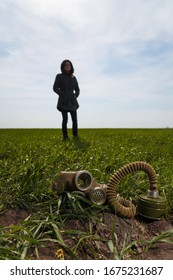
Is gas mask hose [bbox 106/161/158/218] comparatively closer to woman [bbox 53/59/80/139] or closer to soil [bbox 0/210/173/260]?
soil [bbox 0/210/173/260]

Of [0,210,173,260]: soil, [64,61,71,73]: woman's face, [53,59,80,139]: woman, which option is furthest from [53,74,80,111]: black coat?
[0,210,173,260]: soil

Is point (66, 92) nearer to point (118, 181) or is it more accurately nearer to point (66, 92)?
point (66, 92)

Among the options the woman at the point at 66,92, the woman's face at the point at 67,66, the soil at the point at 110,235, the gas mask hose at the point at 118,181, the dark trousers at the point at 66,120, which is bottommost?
the soil at the point at 110,235

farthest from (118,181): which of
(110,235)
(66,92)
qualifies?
(66,92)

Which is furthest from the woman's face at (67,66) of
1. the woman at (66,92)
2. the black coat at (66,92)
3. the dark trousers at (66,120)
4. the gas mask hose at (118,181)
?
the gas mask hose at (118,181)

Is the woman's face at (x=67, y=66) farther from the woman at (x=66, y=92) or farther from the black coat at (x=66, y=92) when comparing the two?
the black coat at (x=66, y=92)

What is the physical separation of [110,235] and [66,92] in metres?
6.44

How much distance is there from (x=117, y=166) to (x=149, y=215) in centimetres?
159

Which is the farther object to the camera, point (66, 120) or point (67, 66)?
point (66, 120)

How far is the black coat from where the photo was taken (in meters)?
8.28

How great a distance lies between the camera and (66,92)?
8.38 m

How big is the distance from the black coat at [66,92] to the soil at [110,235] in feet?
19.2

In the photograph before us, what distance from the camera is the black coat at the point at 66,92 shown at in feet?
27.2
